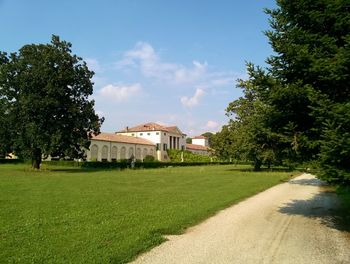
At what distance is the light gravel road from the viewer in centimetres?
764

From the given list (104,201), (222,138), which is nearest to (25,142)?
(222,138)

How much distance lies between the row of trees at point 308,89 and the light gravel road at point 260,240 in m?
1.61

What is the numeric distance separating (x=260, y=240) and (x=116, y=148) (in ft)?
278

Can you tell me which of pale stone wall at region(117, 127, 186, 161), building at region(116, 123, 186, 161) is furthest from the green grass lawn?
building at region(116, 123, 186, 161)

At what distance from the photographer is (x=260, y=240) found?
9219 mm

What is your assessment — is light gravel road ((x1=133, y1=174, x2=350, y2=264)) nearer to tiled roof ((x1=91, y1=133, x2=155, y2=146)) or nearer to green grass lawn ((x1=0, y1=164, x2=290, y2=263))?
green grass lawn ((x1=0, y1=164, x2=290, y2=263))

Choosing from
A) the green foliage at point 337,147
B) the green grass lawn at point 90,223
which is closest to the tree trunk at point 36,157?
the green grass lawn at point 90,223

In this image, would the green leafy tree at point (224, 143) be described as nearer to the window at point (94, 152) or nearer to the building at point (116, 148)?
the building at point (116, 148)

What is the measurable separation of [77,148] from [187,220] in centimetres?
3507

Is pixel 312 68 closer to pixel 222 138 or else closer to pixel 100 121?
pixel 100 121

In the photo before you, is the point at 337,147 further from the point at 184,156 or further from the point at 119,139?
the point at 184,156

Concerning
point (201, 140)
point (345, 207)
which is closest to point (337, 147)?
point (345, 207)

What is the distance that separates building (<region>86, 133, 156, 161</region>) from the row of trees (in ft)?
224

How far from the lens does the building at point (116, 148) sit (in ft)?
278
